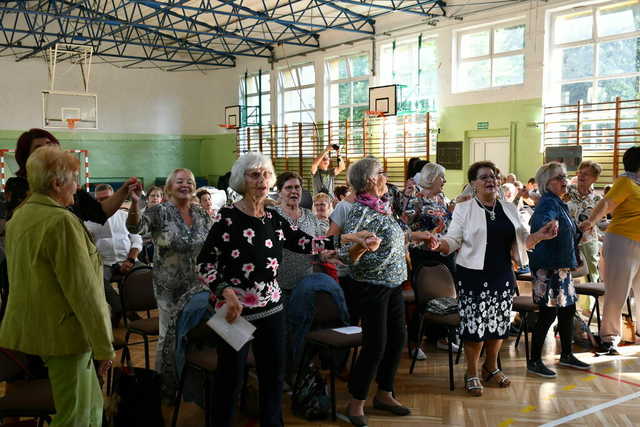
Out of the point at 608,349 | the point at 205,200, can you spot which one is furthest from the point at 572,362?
the point at 205,200

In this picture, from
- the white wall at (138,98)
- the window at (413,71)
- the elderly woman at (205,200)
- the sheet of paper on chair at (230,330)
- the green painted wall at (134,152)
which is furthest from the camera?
the green painted wall at (134,152)

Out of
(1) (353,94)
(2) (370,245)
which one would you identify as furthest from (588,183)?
(1) (353,94)

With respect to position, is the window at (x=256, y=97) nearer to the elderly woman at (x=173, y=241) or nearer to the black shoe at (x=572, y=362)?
the black shoe at (x=572, y=362)

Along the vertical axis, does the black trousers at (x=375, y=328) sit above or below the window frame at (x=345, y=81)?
below

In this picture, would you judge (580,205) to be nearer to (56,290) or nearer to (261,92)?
(56,290)

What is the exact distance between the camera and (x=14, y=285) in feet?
6.70

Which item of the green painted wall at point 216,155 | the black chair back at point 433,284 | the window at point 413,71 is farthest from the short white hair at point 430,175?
the green painted wall at point 216,155

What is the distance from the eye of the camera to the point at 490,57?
40.3 ft

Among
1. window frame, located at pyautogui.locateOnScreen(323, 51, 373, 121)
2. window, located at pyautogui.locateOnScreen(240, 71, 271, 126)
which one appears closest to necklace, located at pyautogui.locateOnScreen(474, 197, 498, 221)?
window frame, located at pyautogui.locateOnScreen(323, 51, 373, 121)

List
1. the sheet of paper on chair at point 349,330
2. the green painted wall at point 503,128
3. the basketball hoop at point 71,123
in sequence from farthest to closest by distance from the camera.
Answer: the basketball hoop at point 71,123 → the green painted wall at point 503,128 → the sheet of paper on chair at point 349,330

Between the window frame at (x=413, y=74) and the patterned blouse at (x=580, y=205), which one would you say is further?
the window frame at (x=413, y=74)

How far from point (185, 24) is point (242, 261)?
16.8 m

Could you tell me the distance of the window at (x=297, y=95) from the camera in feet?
55.9

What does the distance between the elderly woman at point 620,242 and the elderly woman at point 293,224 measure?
2.21 m
